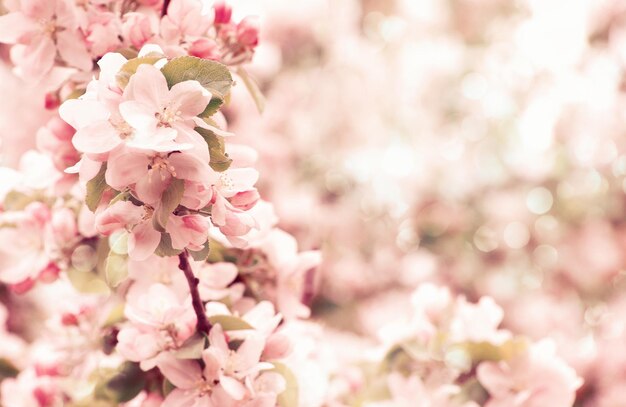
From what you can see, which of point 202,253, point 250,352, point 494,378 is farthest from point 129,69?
point 494,378

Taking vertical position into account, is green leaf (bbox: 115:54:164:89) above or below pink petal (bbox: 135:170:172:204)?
above

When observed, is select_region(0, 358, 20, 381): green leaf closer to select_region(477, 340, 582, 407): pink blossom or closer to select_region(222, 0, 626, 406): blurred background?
select_region(477, 340, 582, 407): pink blossom

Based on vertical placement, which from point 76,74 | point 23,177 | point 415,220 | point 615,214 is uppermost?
point 76,74

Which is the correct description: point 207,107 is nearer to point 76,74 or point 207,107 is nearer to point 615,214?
point 76,74

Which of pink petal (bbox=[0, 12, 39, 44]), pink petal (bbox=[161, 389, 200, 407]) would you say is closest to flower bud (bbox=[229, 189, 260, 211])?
pink petal (bbox=[161, 389, 200, 407])

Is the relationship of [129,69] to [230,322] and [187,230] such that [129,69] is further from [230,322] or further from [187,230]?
[230,322]

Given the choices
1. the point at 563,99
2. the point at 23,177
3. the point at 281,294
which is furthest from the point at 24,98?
the point at 563,99

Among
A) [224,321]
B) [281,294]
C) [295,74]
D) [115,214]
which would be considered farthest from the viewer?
[295,74]
